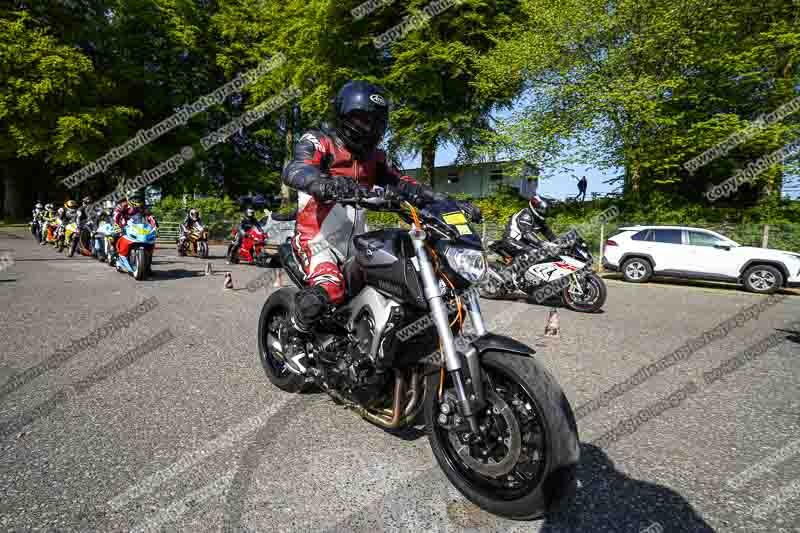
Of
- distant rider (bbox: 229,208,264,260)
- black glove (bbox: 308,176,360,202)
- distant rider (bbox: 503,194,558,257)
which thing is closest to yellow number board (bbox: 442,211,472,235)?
black glove (bbox: 308,176,360,202)

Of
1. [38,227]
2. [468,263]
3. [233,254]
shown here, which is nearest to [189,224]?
[233,254]

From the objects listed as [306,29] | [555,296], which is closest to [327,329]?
[555,296]

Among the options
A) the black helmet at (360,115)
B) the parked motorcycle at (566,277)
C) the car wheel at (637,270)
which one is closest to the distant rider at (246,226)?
the parked motorcycle at (566,277)

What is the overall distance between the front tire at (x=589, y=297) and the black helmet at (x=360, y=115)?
5928 millimetres

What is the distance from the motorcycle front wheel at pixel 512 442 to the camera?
189 cm

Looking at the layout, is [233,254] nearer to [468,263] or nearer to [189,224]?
[189,224]

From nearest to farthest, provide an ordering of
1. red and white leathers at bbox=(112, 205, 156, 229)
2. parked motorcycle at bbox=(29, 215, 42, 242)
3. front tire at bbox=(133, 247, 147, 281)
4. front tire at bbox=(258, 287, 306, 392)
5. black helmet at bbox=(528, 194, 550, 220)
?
front tire at bbox=(258, 287, 306, 392) < black helmet at bbox=(528, 194, 550, 220) < front tire at bbox=(133, 247, 147, 281) < red and white leathers at bbox=(112, 205, 156, 229) < parked motorcycle at bbox=(29, 215, 42, 242)

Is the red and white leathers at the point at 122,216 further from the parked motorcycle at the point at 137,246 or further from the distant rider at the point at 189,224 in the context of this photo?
the distant rider at the point at 189,224

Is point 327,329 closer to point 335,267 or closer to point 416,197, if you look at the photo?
point 335,267

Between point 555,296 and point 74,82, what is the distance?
3014cm

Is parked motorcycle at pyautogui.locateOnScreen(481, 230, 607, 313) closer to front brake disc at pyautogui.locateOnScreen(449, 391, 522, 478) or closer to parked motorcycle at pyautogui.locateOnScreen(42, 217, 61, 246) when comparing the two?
front brake disc at pyautogui.locateOnScreen(449, 391, 522, 478)

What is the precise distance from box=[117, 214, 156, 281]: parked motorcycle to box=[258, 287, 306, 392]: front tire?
23.2 ft

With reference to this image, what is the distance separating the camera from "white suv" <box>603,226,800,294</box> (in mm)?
11641

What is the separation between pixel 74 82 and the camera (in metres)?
25.8
